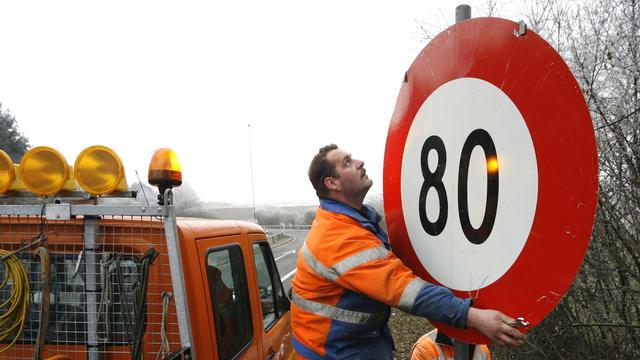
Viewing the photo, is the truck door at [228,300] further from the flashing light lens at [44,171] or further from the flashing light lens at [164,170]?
the flashing light lens at [44,171]

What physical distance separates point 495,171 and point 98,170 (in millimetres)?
1641

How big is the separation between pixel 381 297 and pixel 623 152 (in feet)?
8.42

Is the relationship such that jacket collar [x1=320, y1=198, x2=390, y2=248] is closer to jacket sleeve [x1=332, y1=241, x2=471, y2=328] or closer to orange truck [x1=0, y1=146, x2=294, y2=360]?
jacket sleeve [x1=332, y1=241, x2=471, y2=328]

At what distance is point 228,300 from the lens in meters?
2.44

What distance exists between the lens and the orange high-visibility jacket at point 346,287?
4.53ft

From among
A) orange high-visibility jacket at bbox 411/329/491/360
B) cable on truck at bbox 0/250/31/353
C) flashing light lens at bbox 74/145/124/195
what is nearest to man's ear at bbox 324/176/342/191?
flashing light lens at bbox 74/145/124/195

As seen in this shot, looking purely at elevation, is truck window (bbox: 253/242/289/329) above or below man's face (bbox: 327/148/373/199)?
below

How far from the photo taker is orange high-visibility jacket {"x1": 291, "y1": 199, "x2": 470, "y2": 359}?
1.38 metres

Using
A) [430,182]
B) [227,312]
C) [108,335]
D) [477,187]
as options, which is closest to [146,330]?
[108,335]

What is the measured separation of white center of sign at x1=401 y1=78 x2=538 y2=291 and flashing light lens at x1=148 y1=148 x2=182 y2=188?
106 centimetres

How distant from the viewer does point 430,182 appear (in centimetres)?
139


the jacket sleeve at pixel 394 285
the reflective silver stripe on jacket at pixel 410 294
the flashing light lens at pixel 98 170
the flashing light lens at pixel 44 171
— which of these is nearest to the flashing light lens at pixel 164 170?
the flashing light lens at pixel 98 170

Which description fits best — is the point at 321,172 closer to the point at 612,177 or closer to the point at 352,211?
the point at 352,211

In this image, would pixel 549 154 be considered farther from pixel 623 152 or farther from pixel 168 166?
pixel 623 152
